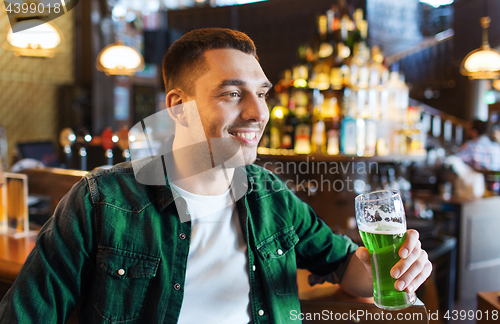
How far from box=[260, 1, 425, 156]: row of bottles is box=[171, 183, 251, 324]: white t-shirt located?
2.10 meters

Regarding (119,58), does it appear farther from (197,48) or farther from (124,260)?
(124,260)

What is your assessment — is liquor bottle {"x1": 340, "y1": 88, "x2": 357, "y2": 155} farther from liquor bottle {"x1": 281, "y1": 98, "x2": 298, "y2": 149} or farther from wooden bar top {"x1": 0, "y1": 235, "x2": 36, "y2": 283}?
wooden bar top {"x1": 0, "y1": 235, "x2": 36, "y2": 283}

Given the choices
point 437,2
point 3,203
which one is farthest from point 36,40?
point 437,2

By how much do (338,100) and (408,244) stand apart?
8.44ft

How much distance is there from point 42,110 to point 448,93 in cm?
829

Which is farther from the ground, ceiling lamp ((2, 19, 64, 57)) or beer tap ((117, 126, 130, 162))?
ceiling lamp ((2, 19, 64, 57))

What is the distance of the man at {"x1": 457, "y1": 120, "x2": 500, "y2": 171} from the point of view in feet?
13.8

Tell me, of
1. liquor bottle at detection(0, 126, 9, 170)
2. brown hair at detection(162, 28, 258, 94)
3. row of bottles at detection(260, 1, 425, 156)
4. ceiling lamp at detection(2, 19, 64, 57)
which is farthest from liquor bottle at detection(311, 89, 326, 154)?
liquor bottle at detection(0, 126, 9, 170)

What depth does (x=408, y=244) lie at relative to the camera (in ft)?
2.95

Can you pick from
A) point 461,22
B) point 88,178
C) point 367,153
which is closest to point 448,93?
point 461,22

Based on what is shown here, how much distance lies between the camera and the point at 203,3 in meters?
7.39

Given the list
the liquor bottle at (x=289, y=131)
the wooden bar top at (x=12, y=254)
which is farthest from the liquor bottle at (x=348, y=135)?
the wooden bar top at (x=12, y=254)

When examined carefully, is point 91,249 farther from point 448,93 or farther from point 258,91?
point 448,93

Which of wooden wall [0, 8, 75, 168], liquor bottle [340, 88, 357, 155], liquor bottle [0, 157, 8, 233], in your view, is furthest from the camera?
A: wooden wall [0, 8, 75, 168]
